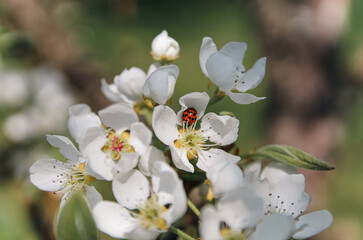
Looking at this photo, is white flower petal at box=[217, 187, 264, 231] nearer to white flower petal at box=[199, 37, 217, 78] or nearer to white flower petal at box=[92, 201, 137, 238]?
white flower petal at box=[92, 201, 137, 238]

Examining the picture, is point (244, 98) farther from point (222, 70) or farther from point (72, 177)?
point (72, 177)

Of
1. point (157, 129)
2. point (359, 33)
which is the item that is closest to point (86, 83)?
A: point (157, 129)

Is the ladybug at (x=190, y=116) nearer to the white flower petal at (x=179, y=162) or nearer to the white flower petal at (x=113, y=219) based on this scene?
the white flower petal at (x=179, y=162)

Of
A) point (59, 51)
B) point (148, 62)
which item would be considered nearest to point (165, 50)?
point (59, 51)

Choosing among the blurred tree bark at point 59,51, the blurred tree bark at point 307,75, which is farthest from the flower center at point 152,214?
the blurred tree bark at point 307,75

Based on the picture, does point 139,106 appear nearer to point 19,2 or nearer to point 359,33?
point 19,2

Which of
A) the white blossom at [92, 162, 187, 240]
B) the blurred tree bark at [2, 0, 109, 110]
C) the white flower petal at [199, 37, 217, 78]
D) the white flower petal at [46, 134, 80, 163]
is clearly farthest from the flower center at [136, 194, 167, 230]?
the blurred tree bark at [2, 0, 109, 110]
